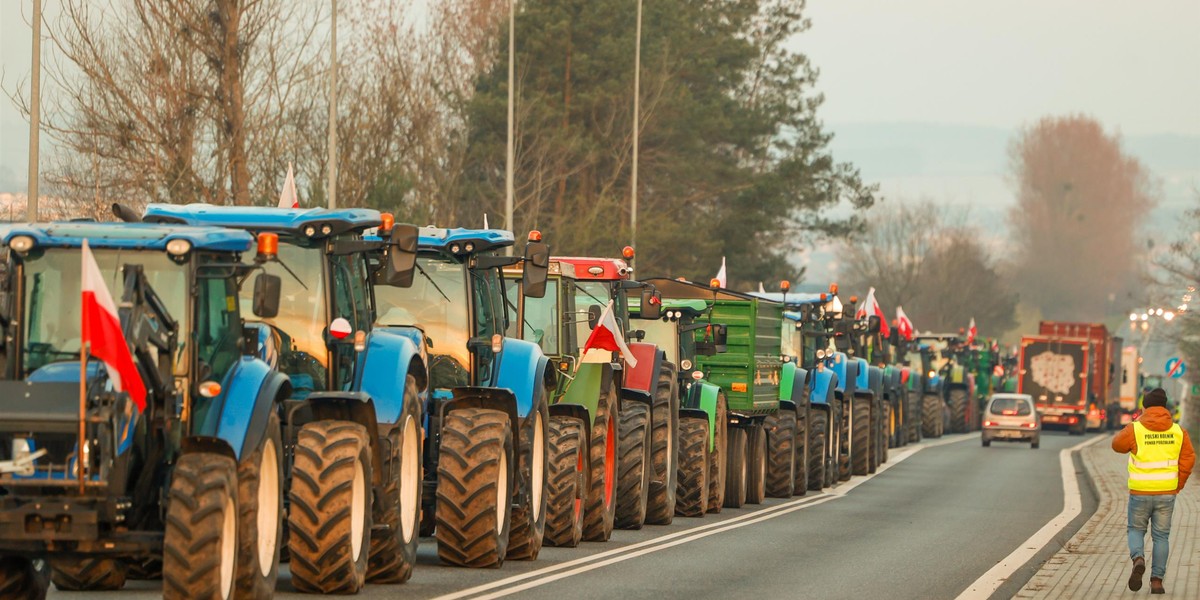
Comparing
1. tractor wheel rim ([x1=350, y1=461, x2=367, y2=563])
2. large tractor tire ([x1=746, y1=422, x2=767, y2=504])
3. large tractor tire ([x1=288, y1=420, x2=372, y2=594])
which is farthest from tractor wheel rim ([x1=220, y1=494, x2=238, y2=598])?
large tractor tire ([x1=746, y1=422, x2=767, y2=504])

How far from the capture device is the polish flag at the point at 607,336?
2072cm

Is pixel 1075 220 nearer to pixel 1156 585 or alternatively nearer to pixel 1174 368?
pixel 1174 368

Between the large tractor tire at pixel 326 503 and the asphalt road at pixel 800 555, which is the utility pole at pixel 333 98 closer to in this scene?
the asphalt road at pixel 800 555

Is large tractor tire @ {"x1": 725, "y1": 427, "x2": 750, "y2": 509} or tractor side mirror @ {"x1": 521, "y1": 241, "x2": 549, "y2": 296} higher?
tractor side mirror @ {"x1": 521, "y1": 241, "x2": 549, "y2": 296}

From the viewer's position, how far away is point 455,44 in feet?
190

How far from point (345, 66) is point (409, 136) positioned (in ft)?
16.5

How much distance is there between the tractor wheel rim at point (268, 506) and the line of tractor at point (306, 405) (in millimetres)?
18

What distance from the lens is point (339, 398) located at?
13883 mm

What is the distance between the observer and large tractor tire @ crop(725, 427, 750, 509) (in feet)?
90.6

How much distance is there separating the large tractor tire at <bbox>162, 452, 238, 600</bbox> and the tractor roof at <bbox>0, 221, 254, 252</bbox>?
1.36m

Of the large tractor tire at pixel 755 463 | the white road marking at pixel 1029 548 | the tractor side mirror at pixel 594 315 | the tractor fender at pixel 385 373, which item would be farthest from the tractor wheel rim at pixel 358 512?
the large tractor tire at pixel 755 463

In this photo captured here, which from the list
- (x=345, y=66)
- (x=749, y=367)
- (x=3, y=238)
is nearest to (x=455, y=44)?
(x=345, y=66)

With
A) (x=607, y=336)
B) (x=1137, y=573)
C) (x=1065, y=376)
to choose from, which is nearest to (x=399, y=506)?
(x=1137, y=573)

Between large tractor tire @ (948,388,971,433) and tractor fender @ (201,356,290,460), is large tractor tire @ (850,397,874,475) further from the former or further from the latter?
large tractor tire @ (948,388,971,433)
